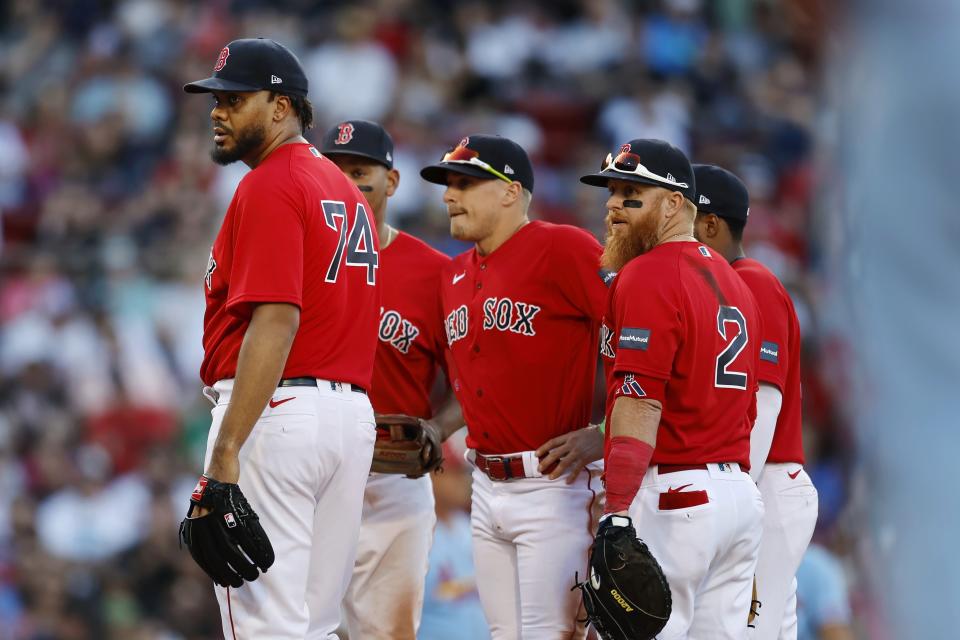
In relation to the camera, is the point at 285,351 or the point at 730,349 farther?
the point at 730,349

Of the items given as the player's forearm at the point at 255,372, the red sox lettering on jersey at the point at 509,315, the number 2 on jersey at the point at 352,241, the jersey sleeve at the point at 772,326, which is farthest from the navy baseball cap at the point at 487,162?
the player's forearm at the point at 255,372

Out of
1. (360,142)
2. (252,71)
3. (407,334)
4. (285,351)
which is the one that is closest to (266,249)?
(285,351)

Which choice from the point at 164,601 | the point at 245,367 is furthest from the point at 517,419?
the point at 164,601

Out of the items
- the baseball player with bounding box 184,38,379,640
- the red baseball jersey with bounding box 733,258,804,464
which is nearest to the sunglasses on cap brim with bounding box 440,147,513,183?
the baseball player with bounding box 184,38,379,640

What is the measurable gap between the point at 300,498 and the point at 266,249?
81 centimetres

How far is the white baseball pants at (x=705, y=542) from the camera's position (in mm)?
4391

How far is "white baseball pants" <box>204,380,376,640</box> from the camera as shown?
4.07 meters

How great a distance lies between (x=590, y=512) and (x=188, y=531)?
1.84m

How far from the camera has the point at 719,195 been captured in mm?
5414

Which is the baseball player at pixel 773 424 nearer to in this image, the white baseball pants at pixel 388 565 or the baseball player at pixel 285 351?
the white baseball pants at pixel 388 565

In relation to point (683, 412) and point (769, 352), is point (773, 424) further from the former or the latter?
point (683, 412)

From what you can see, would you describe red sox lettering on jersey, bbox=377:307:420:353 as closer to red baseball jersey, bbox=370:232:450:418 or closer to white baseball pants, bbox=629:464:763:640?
red baseball jersey, bbox=370:232:450:418

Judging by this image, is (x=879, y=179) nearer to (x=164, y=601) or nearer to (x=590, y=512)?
(x=590, y=512)

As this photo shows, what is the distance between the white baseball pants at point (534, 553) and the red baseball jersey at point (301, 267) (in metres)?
1.03
